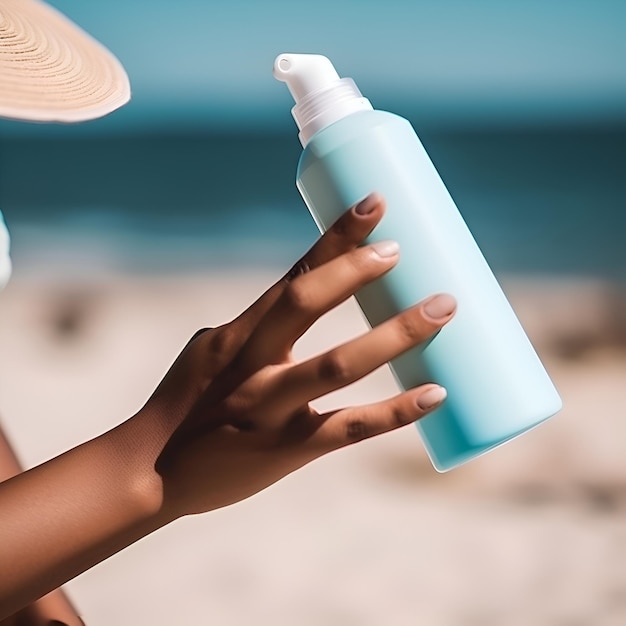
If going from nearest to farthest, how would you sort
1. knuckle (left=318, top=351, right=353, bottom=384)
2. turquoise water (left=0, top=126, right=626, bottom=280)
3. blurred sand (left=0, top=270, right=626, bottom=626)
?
knuckle (left=318, top=351, right=353, bottom=384)
blurred sand (left=0, top=270, right=626, bottom=626)
turquoise water (left=0, top=126, right=626, bottom=280)

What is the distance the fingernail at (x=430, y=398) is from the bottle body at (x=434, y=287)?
0.03m

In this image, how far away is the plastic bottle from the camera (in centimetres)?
44

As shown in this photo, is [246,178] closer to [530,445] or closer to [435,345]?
[530,445]

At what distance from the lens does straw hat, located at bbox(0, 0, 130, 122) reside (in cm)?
46

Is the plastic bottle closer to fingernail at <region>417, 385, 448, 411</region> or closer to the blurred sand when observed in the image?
fingernail at <region>417, 385, 448, 411</region>

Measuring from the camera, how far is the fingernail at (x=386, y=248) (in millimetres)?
Answer: 412

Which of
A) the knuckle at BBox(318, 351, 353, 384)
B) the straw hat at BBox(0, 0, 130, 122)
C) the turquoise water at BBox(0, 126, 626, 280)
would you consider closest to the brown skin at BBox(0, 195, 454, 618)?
the knuckle at BBox(318, 351, 353, 384)

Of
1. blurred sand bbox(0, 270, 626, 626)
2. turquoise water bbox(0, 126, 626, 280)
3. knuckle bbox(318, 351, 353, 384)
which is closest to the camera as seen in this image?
knuckle bbox(318, 351, 353, 384)

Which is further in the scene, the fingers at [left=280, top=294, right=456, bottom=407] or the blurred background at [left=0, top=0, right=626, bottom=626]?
the blurred background at [left=0, top=0, right=626, bottom=626]

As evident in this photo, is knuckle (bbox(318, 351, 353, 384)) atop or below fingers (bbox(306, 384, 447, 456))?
atop

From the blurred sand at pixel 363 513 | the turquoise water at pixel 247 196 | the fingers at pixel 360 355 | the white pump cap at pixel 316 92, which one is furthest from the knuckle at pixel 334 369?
the turquoise water at pixel 247 196

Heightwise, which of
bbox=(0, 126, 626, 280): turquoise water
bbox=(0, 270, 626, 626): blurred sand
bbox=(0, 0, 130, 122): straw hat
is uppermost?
bbox=(0, 126, 626, 280): turquoise water

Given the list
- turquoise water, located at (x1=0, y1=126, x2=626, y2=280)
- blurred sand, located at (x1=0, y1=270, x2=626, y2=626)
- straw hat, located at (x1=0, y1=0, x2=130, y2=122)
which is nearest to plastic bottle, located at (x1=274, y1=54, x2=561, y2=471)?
straw hat, located at (x1=0, y1=0, x2=130, y2=122)

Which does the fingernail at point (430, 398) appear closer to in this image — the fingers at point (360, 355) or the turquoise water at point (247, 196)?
the fingers at point (360, 355)
